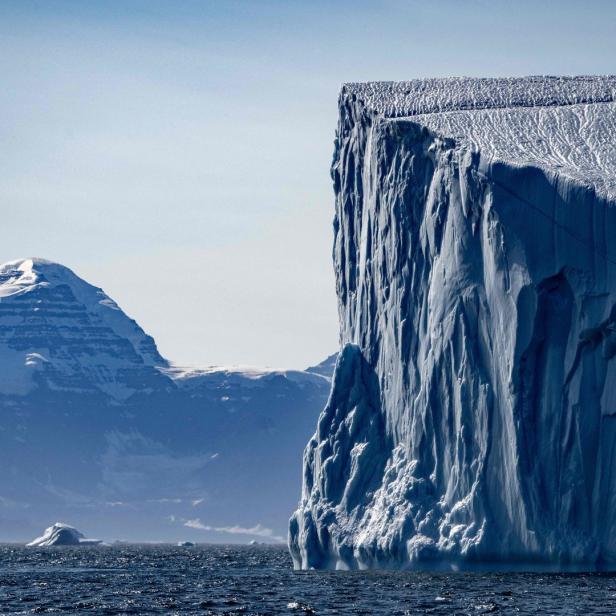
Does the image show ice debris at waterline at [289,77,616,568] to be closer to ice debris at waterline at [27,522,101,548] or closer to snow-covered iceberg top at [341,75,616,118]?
snow-covered iceberg top at [341,75,616,118]

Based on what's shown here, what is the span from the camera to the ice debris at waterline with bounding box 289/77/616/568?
4750 cm

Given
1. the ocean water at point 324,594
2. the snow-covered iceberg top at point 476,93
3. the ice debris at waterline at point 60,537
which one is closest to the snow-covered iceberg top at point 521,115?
the snow-covered iceberg top at point 476,93

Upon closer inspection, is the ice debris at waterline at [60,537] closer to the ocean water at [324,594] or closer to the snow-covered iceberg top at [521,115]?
the ocean water at [324,594]

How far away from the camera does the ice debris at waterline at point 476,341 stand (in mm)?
47500

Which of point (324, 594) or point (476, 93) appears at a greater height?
point (476, 93)

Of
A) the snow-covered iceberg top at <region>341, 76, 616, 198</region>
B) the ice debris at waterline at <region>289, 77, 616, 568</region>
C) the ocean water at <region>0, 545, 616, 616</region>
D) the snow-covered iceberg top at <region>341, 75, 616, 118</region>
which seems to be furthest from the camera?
the snow-covered iceberg top at <region>341, 75, 616, 118</region>

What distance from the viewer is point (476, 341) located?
1980 inches

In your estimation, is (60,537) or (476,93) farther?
(60,537)

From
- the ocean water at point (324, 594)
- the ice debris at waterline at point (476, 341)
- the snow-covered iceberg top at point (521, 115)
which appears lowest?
the ocean water at point (324, 594)

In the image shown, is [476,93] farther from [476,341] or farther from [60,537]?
[60,537]

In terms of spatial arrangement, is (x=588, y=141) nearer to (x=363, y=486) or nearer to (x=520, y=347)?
(x=520, y=347)

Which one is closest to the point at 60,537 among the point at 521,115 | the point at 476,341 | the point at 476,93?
the point at 476,93

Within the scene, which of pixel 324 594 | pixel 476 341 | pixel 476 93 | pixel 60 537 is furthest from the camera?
pixel 60 537

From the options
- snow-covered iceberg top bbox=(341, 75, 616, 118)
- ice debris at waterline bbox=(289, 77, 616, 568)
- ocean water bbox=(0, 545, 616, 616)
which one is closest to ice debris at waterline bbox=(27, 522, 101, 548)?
ocean water bbox=(0, 545, 616, 616)
